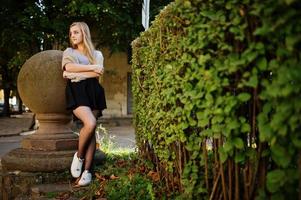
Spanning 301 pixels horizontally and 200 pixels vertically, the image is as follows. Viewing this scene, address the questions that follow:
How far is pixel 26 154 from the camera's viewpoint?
5.76 metres

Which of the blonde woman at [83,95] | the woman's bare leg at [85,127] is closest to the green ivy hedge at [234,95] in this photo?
the woman's bare leg at [85,127]

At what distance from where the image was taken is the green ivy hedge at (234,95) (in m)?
2.14

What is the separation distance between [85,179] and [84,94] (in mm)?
997

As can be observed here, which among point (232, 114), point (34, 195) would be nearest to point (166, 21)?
point (232, 114)

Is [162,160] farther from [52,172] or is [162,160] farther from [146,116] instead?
[52,172]

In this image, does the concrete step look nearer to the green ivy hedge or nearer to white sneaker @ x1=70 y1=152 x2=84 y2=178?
white sneaker @ x1=70 y1=152 x2=84 y2=178

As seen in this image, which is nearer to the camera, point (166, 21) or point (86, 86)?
point (166, 21)

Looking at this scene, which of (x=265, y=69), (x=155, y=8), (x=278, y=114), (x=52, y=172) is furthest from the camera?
(x=155, y=8)

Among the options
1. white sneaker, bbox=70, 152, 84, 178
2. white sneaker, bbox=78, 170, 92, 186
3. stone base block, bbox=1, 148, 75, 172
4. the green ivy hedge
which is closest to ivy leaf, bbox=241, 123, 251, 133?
the green ivy hedge

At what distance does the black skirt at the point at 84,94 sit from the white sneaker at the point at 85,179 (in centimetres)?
79

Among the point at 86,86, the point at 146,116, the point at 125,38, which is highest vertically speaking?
the point at 125,38

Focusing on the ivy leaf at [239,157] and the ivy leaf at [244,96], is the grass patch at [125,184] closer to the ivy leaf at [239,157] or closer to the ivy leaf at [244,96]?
the ivy leaf at [239,157]

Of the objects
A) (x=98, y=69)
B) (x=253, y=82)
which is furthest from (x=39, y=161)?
(x=253, y=82)

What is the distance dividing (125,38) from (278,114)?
1914cm
